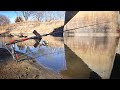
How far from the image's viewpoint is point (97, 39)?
40.4 feet

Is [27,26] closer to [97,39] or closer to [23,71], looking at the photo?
[97,39]

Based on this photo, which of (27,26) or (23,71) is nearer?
Answer: (23,71)

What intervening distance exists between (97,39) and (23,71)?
23.8 ft

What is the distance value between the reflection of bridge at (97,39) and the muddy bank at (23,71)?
1260 mm

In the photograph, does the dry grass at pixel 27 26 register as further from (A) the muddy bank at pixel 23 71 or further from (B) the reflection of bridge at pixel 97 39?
(A) the muddy bank at pixel 23 71

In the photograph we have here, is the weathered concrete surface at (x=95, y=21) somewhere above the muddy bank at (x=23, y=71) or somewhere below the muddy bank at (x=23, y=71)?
above

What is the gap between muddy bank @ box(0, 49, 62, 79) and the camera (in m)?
5.36

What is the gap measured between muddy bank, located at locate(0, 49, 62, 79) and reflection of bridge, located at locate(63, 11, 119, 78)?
1260 millimetres

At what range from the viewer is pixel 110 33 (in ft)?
40.4

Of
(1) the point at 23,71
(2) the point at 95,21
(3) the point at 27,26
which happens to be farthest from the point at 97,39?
(1) the point at 23,71

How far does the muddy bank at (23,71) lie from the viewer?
17.6 feet

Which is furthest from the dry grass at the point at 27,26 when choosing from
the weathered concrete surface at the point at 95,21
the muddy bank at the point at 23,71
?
the muddy bank at the point at 23,71
